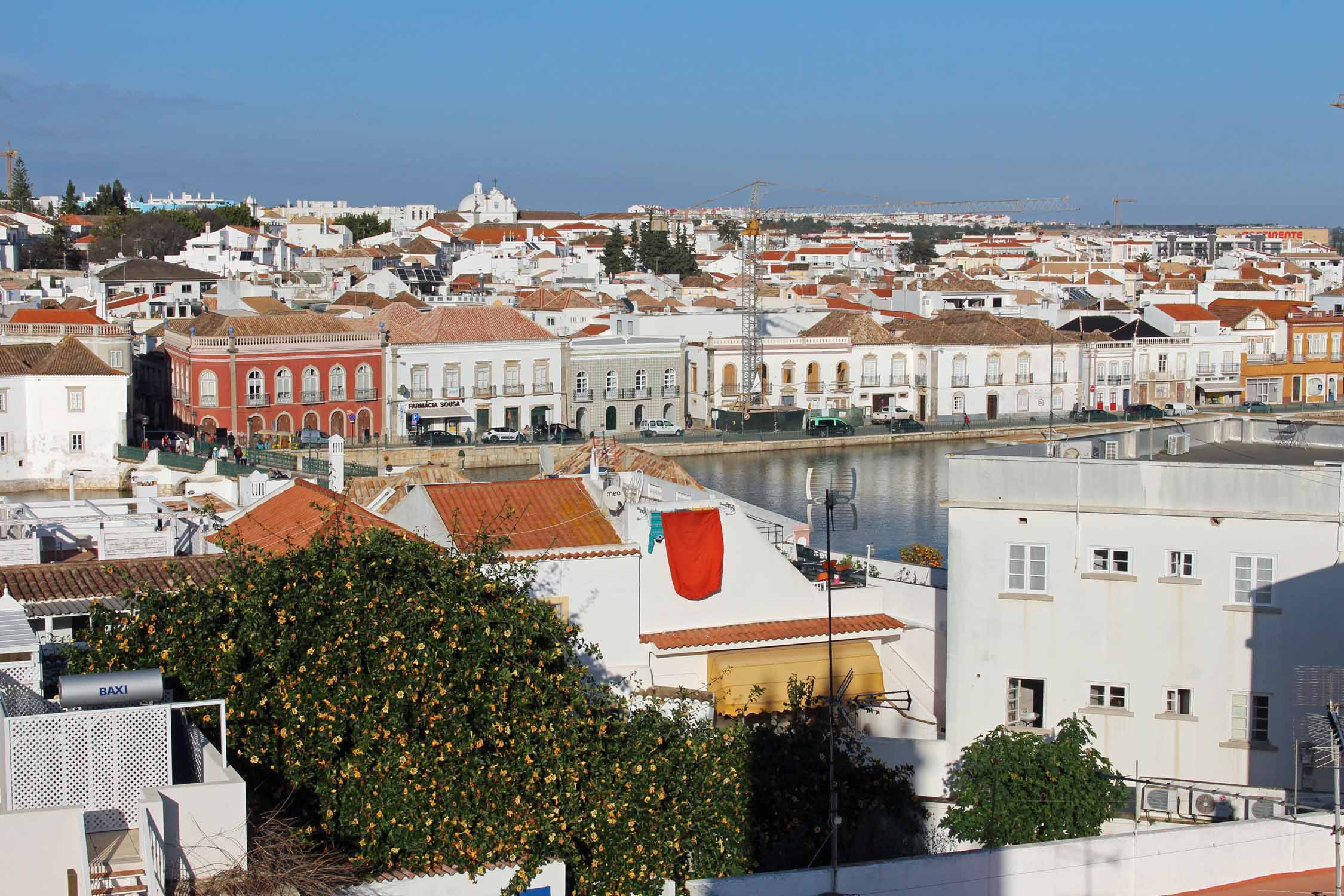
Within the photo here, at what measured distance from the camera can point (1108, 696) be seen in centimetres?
915

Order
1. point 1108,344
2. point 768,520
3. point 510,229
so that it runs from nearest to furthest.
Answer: point 768,520, point 1108,344, point 510,229

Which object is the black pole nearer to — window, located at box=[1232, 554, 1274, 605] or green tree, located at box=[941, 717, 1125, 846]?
green tree, located at box=[941, 717, 1125, 846]

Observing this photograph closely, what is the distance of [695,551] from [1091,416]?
30.3 metres

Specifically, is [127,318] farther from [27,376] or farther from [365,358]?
[27,376]

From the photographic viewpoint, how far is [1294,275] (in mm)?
61281

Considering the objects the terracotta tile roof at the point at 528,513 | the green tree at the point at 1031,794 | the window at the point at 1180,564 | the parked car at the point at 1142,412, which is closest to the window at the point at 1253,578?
the window at the point at 1180,564

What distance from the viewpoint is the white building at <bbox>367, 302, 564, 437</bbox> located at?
33.0m

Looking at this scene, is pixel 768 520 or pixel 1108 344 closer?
pixel 768 520

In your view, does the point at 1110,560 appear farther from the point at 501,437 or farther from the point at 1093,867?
the point at 501,437

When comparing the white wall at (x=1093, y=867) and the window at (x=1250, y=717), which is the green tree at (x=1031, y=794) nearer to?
the white wall at (x=1093, y=867)

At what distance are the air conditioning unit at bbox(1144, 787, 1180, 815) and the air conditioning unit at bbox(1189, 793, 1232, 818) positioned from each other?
0.43 feet

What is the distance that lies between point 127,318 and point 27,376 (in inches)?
410

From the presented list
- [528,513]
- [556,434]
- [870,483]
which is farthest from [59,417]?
[528,513]

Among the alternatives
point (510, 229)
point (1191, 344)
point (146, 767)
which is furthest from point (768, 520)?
point (510, 229)
